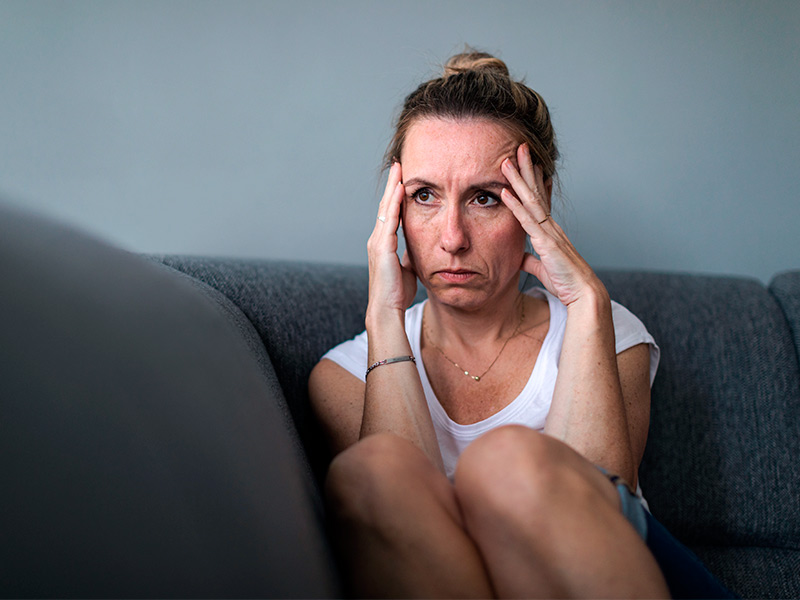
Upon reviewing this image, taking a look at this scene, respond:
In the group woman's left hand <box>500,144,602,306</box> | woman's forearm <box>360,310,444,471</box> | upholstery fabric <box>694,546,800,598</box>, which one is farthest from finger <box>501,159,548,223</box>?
upholstery fabric <box>694,546,800,598</box>

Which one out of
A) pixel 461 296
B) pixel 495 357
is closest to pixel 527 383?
pixel 495 357

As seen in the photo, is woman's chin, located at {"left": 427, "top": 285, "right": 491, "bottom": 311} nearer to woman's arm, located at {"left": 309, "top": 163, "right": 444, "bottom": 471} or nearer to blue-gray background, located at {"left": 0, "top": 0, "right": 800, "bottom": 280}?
woman's arm, located at {"left": 309, "top": 163, "right": 444, "bottom": 471}

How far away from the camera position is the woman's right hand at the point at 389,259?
129 centimetres

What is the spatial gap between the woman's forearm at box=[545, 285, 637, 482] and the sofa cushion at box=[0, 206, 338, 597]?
21.3 inches

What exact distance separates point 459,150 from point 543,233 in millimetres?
242

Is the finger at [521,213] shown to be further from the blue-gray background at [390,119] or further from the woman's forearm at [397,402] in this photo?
the blue-gray background at [390,119]

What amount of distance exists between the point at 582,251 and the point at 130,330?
1.53m

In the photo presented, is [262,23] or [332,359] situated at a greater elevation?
[262,23]

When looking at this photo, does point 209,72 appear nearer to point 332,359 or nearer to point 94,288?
point 332,359

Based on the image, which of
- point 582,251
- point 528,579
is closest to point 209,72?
point 582,251

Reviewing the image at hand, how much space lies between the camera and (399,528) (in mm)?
705

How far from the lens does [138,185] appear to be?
1.68 m

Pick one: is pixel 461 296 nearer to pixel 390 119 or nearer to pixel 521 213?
pixel 521 213

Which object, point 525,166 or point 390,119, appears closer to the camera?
point 525,166
